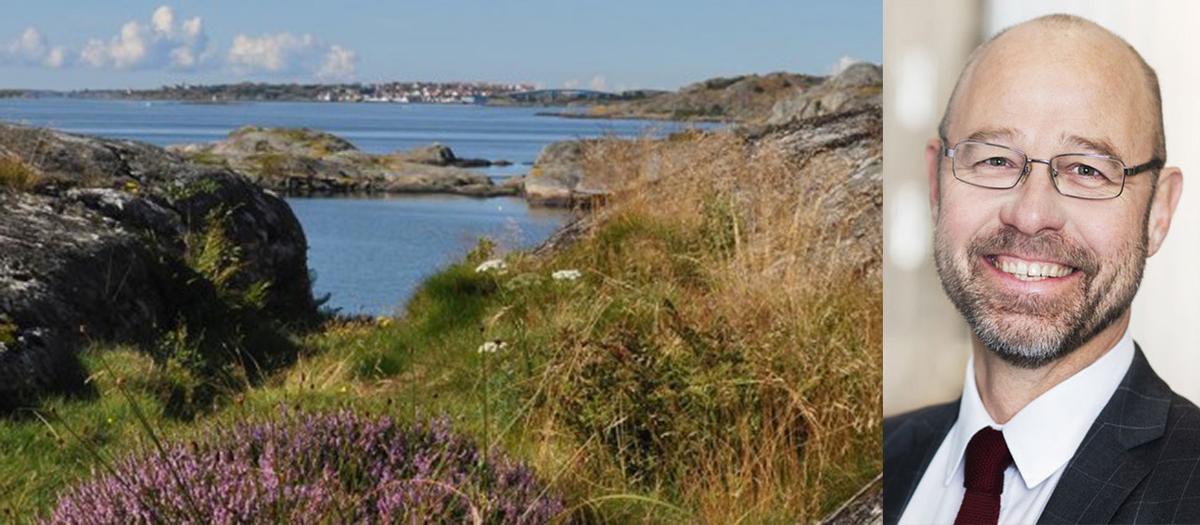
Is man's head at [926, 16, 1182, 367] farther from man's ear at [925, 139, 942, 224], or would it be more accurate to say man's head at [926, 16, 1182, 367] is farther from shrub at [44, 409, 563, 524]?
shrub at [44, 409, 563, 524]

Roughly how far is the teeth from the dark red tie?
38 centimetres

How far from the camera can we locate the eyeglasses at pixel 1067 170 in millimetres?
2871

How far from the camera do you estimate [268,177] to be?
1961 centimetres

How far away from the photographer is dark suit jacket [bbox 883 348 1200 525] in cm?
298

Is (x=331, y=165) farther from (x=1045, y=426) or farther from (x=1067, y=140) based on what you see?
(x=1067, y=140)

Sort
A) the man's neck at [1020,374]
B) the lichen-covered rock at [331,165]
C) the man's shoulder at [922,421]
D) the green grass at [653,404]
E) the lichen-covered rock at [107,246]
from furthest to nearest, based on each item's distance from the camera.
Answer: the lichen-covered rock at [331,165] → the lichen-covered rock at [107,246] → the green grass at [653,404] → the man's shoulder at [922,421] → the man's neck at [1020,374]

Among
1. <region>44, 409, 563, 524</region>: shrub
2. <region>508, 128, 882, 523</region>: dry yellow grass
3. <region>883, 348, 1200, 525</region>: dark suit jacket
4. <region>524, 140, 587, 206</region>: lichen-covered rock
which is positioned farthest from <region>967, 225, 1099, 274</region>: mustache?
<region>524, 140, 587, 206</region>: lichen-covered rock

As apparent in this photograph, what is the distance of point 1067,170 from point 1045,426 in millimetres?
579

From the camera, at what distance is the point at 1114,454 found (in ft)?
10.1

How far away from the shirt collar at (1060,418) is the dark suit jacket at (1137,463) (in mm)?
23

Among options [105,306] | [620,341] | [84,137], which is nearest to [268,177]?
[84,137]

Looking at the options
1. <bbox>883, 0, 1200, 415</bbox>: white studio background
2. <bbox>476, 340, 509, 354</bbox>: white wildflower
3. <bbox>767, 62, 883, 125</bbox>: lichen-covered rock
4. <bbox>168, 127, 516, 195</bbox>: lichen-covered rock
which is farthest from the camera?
<bbox>168, 127, 516, 195</bbox>: lichen-covered rock

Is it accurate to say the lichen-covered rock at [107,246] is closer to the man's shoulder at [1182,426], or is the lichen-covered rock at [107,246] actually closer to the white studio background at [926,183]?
the white studio background at [926,183]

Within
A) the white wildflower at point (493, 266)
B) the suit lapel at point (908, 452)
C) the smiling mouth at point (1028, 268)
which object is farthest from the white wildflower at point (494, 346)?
the smiling mouth at point (1028, 268)
